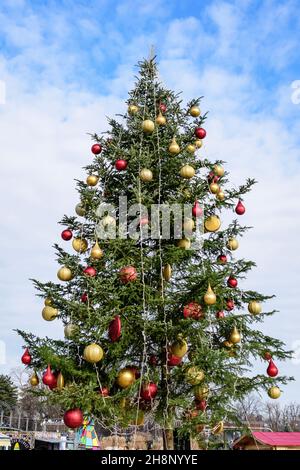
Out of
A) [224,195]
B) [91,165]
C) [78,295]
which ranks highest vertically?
[91,165]

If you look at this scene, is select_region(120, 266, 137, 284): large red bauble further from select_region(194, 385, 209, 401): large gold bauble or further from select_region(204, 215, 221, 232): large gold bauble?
select_region(194, 385, 209, 401): large gold bauble

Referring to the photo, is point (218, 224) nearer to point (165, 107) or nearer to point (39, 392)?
point (165, 107)

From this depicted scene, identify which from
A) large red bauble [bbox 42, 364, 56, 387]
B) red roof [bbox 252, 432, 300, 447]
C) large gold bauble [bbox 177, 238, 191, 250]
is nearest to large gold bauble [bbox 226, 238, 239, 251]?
large gold bauble [bbox 177, 238, 191, 250]

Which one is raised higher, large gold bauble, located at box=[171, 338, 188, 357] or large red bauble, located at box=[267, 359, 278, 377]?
large gold bauble, located at box=[171, 338, 188, 357]

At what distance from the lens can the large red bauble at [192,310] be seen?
5.97 m

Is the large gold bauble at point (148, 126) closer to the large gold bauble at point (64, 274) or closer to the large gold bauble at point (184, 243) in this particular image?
the large gold bauble at point (184, 243)

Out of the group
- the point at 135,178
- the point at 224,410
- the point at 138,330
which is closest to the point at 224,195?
the point at 135,178

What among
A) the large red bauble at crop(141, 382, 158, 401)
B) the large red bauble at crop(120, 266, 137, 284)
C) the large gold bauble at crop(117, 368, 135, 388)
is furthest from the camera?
the large red bauble at crop(120, 266, 137, 284)

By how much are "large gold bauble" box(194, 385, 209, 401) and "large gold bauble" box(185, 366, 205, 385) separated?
11 cm

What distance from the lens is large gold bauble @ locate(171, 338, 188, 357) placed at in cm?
598

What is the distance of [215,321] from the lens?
652 cm

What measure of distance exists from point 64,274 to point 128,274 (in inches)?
38.1

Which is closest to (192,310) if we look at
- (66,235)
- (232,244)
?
(232,244)
